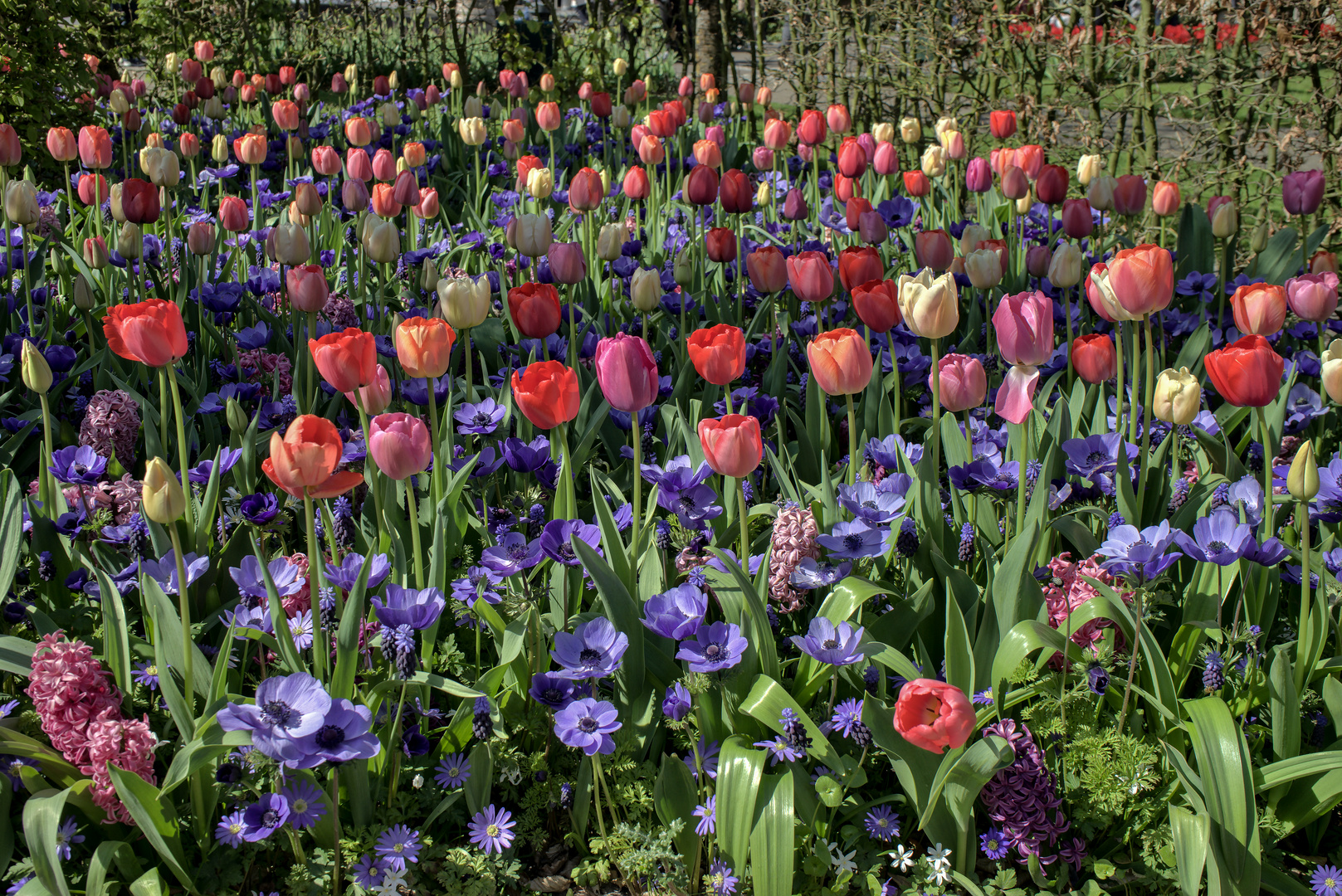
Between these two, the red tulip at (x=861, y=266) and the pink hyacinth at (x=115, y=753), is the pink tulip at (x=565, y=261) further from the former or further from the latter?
the pink hyacinth at (x=115, y=753)

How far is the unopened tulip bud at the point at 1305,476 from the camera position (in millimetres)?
1541

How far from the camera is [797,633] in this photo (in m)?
1.94

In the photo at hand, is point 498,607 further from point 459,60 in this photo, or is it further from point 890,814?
point 459,60

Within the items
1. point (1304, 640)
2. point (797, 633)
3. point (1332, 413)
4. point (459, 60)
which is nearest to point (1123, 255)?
point (1304, 640)

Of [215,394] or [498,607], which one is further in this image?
[215,394]

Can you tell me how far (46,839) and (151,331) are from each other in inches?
32.5

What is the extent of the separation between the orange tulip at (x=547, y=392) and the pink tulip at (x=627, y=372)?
0.05 meters

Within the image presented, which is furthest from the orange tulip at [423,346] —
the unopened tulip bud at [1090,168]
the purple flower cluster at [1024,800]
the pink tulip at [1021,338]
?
the unopened tulip bud at [1090,168]

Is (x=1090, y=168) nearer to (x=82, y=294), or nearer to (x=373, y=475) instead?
(x=373, y=475)

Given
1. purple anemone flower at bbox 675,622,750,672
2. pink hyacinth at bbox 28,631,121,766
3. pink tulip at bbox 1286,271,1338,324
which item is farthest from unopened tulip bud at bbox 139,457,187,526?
pink tulip at bbox 1286,271,1338,324

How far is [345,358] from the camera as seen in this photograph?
172cm

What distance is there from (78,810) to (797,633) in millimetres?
1210

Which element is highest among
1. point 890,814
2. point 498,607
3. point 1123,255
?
point 1123,255

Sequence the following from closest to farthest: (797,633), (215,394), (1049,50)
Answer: (797,633) < (215,394) < (1049,50)
